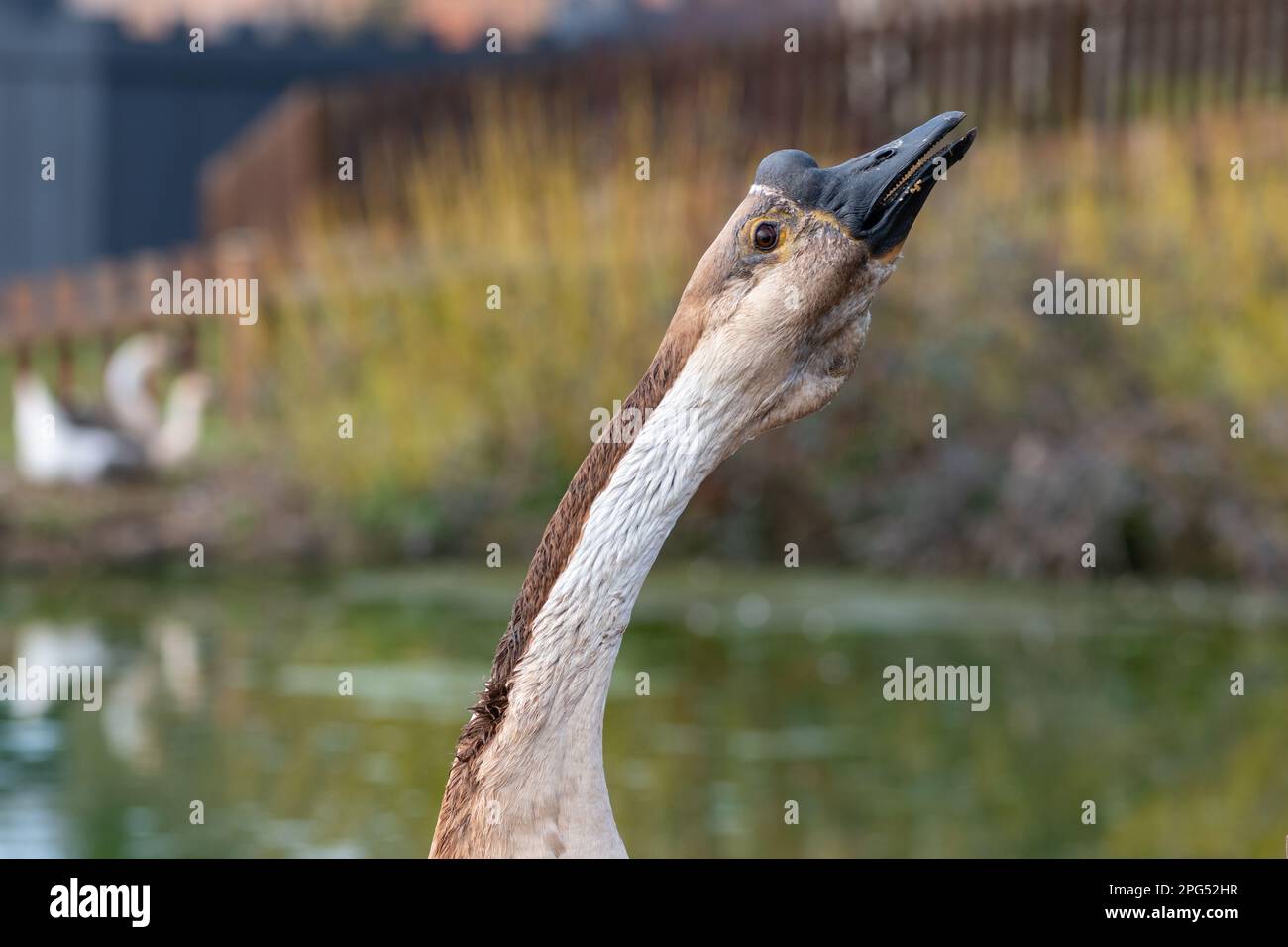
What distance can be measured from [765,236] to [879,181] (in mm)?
219

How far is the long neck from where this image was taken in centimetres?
313

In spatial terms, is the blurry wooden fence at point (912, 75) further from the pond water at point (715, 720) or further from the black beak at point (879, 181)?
the black beak at point (879, 181)

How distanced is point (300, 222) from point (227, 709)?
10.8 metres

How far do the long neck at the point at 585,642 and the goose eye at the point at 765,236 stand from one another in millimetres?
249

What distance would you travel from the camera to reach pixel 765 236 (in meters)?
3.17

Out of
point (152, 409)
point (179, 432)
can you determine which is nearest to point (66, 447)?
point (179, 432)

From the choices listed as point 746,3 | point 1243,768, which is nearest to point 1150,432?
point 1243,768

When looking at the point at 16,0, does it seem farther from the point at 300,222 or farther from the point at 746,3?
the point at 746,3

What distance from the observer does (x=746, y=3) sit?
33500mm

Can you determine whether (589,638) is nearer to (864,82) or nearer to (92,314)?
(864,82)

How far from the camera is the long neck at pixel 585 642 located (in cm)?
313

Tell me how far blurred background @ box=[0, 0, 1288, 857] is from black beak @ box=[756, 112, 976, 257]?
368 centimetres

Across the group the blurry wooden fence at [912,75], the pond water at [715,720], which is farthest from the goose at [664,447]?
the blurry wooden fence at [912,75]

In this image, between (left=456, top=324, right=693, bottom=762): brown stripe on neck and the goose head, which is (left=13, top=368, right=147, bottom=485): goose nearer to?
(left=456, top=324, right=693, bottom=762): brown stripe on neck
